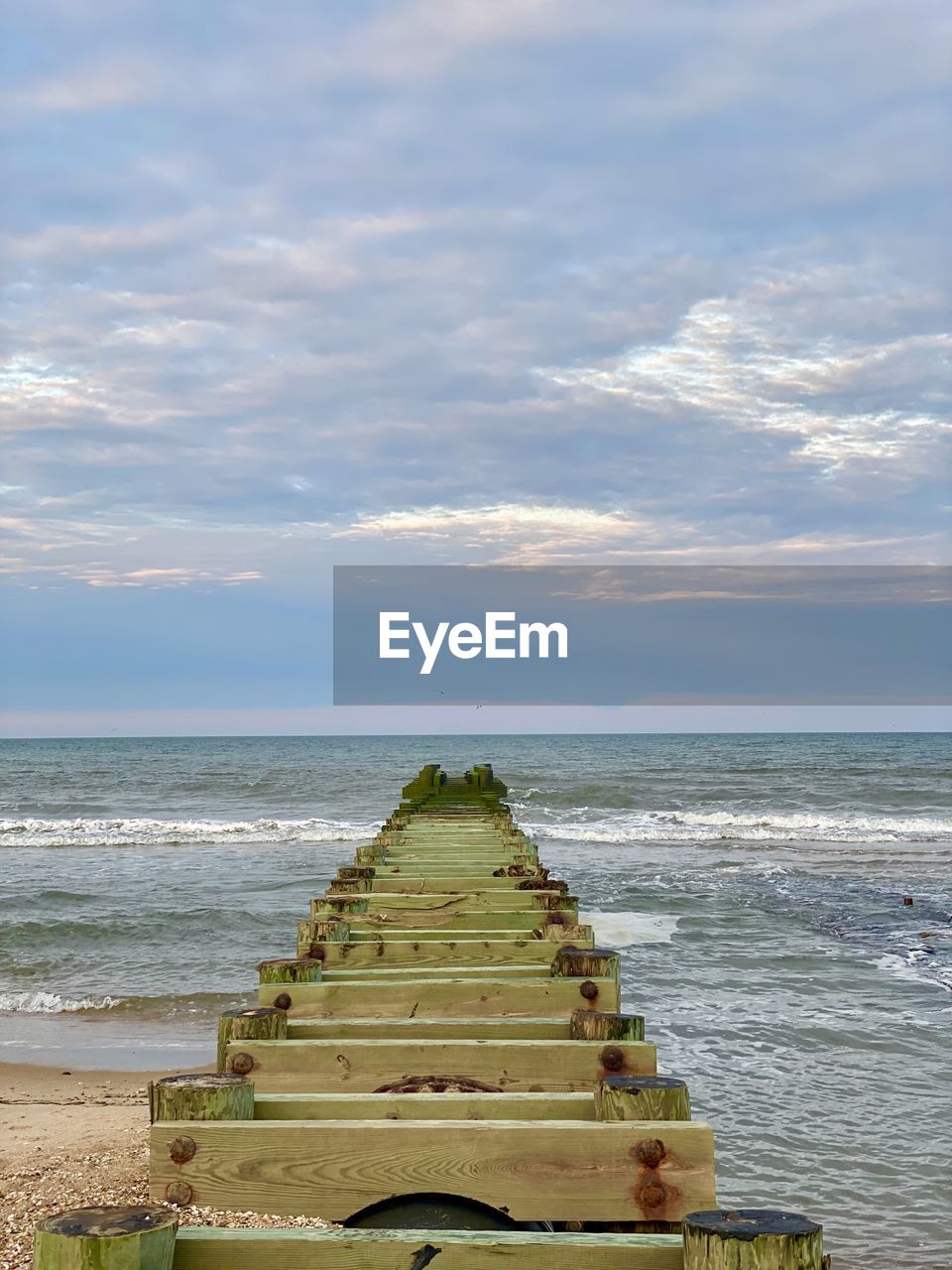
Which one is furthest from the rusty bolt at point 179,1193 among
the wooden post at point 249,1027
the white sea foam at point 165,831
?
the white sea foam at point 165,831

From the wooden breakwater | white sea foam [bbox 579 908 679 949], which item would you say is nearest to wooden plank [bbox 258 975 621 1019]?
the wooden breakwater

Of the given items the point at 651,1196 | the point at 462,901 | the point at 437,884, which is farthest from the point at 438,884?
the point at 651,1196

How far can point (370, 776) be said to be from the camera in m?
59.8

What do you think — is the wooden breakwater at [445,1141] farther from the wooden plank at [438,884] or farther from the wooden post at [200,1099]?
the wooden plank at [438,884]

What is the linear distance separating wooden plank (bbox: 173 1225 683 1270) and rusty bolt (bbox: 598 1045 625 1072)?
1350 millimetres

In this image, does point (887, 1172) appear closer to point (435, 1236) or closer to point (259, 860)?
point (435, 1236)

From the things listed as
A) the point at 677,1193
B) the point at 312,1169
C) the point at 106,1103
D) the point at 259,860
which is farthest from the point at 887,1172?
the point at 259,860

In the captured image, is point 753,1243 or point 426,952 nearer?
point 753,1243

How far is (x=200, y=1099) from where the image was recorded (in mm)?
3225

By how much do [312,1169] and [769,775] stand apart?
53305 mm

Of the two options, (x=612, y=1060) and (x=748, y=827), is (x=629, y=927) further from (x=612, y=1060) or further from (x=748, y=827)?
(x=748, y=827)

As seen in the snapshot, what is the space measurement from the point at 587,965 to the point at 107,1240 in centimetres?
330

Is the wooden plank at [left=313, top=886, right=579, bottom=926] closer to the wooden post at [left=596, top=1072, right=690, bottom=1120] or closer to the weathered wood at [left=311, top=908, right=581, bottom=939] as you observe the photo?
the weathered wood at [left=311, top=908, right=581, bottom=939]

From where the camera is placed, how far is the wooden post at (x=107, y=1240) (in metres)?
2.13
